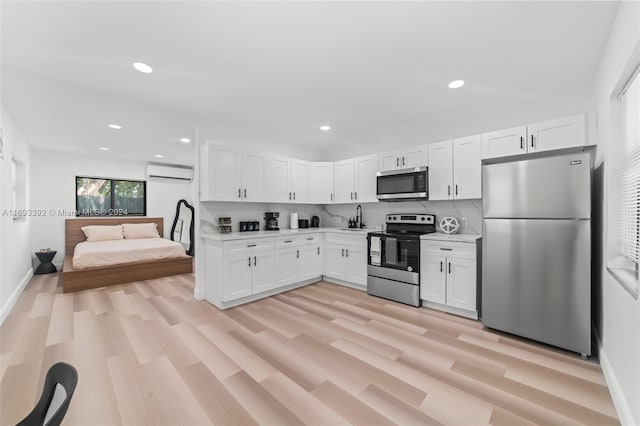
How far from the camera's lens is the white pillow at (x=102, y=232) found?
5922 mm

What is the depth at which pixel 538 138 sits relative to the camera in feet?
9.37

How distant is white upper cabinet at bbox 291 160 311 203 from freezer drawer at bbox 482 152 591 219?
287 cm

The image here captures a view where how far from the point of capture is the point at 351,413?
66.0 inches

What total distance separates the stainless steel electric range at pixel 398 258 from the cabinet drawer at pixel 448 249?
3.9 inches

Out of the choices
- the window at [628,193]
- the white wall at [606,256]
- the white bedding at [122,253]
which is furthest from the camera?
the white bedding at [122,253]

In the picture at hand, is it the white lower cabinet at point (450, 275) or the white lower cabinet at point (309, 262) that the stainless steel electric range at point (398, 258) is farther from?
the white lower cabinet at point (309, 262)

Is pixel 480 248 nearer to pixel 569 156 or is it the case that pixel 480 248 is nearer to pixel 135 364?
pixel 569 156

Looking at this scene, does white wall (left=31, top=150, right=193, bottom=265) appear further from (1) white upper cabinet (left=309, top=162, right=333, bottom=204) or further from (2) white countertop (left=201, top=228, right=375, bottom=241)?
(1) white upper cabinet (left=309, top=162, right=333, bottom=204)

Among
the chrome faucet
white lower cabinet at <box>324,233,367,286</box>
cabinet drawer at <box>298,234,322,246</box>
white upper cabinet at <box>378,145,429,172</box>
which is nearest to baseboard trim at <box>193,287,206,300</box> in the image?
cabinet drawer at <box>298,234,322,246</box>

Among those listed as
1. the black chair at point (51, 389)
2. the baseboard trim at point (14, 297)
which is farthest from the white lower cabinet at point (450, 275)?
the baseboard trim at point (14, 297)

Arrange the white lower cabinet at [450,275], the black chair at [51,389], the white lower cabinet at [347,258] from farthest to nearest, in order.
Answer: the white lower cabinet at [347,258]
the white lower cabinet at [450,275]
the black chair at [51,389]

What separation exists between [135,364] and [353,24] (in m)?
3.18

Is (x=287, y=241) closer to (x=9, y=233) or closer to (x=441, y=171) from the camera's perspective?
(x=441, y=171)

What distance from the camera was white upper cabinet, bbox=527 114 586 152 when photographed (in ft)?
8.64
